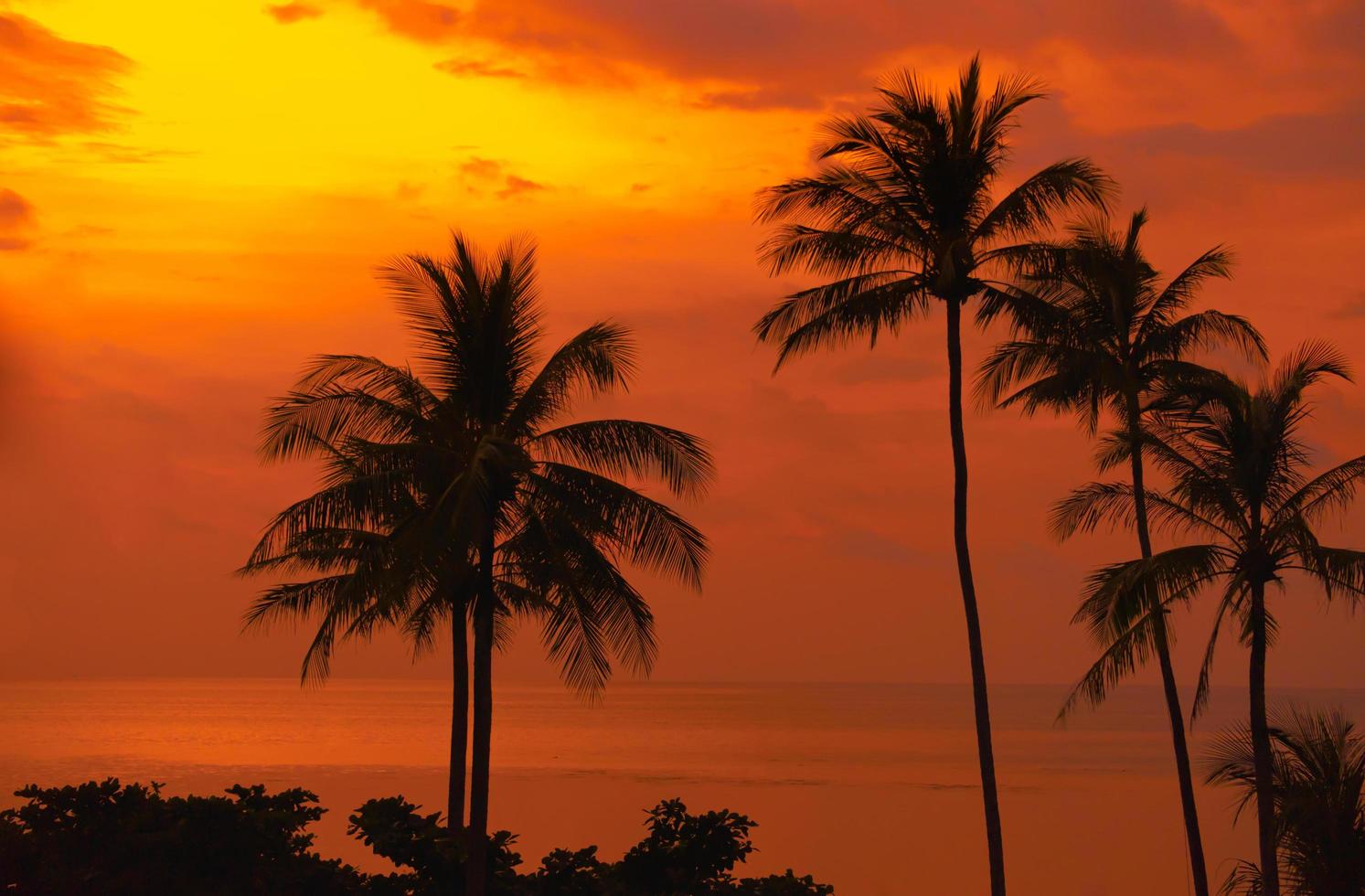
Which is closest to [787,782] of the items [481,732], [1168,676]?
[1168,676]

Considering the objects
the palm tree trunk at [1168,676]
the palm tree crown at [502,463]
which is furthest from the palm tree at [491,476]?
the palm tree trunk at [1168,676]

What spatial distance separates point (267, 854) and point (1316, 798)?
50.9 feet

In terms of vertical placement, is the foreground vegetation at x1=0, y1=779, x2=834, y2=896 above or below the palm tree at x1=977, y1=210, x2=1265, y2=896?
below

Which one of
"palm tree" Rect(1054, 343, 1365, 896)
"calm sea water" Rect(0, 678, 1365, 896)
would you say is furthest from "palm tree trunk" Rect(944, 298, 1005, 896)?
"calm sea water" Rect(0, 678, 1365, 896)

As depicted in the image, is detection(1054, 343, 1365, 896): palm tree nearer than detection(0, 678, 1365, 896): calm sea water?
Yes

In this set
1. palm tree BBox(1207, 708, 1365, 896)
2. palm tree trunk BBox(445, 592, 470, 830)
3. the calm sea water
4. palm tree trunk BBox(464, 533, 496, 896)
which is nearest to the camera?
palm tree trunk BBox(464, 533, 496, 896)

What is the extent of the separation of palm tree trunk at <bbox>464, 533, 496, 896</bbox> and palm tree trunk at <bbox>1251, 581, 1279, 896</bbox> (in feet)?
38.5

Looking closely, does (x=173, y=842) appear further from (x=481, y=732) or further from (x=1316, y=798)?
(x=1316, y=798)

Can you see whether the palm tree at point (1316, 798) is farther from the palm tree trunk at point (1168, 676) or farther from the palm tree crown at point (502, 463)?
the palm tree crown at point (502, 463)

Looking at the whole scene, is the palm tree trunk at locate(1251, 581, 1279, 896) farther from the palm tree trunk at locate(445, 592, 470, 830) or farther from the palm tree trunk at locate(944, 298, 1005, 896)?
the palm tree trunk at locate(445, 592, 470, 830)

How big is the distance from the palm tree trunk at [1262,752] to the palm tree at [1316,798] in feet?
0.91

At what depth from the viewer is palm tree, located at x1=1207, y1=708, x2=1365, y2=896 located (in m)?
21.2

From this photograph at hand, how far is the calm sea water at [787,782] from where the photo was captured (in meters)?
52.0

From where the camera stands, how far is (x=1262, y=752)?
22391 millimetres
